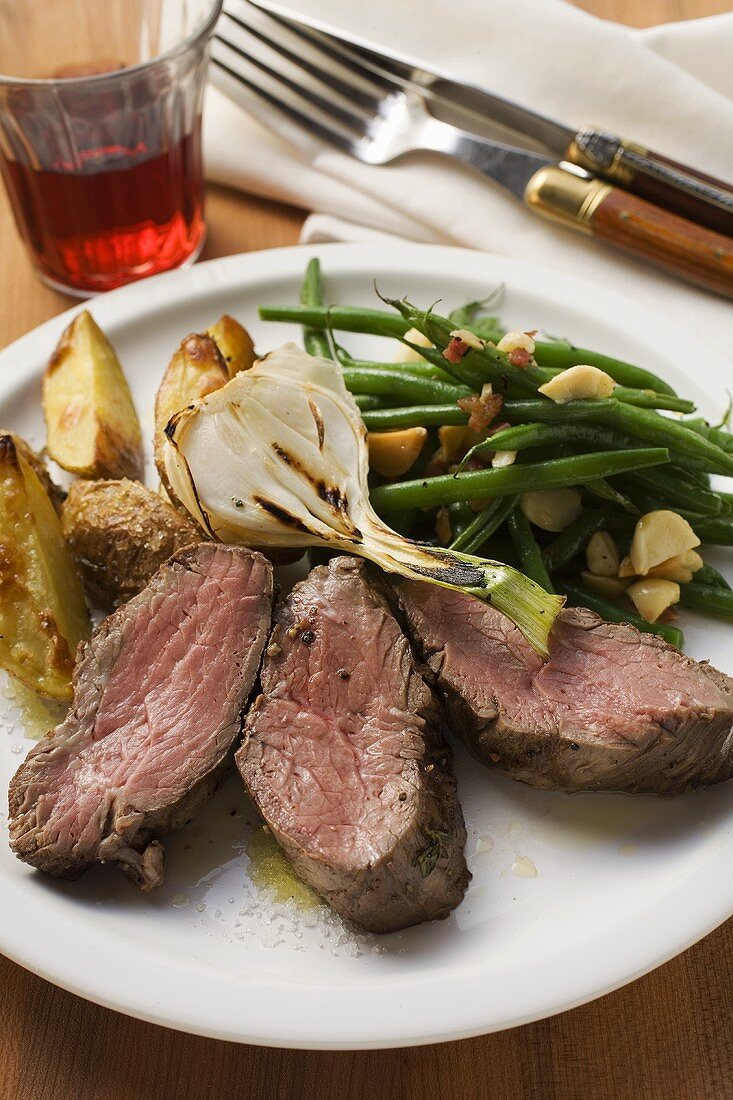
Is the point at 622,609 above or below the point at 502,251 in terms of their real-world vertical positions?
below

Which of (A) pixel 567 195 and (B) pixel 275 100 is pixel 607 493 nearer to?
(A) pixel 567 195

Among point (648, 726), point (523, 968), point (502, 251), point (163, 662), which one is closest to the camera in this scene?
point (523, 968)

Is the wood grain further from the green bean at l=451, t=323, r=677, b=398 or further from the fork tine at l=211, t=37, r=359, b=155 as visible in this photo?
the fork tine at l=211, t=37, r=359, b=155

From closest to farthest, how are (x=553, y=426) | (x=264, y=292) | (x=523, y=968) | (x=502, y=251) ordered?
(x=523, y=968) < (x=553, y=426) < (x=264, y=292) < (x=502, y=251)

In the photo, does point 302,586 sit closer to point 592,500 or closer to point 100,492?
point 100,492

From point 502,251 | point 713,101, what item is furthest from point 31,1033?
point 713,101

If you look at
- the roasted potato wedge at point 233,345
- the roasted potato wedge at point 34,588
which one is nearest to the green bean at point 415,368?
the roasted potato wedge at point 233,345

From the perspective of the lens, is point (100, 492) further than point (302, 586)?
Yes
